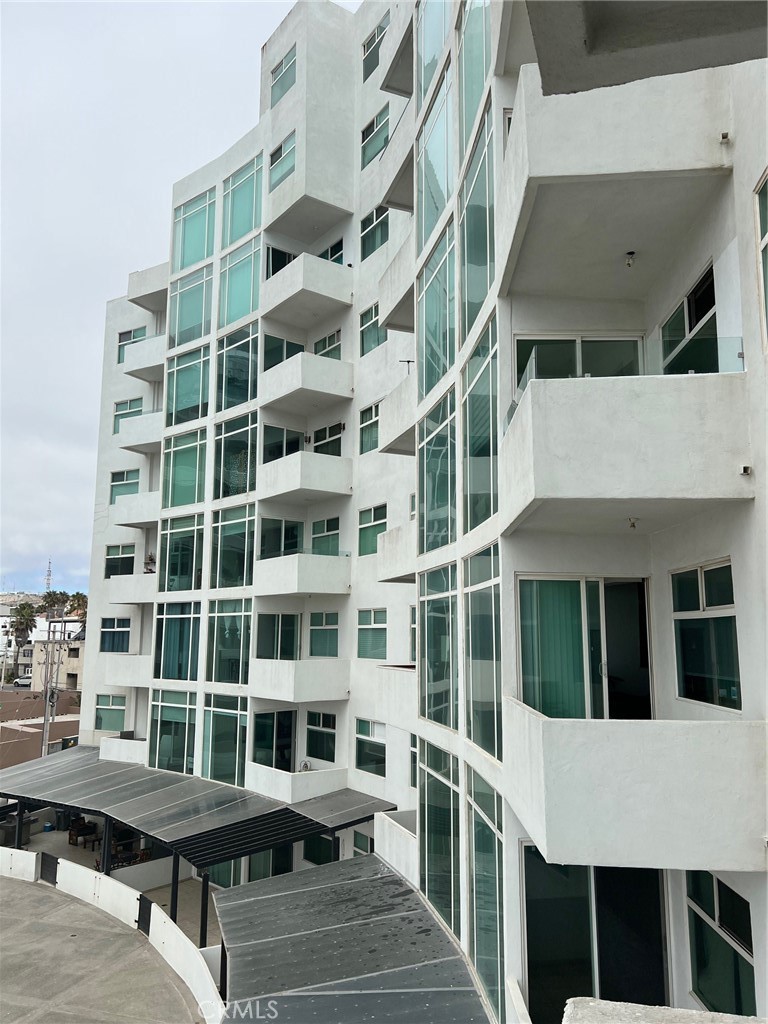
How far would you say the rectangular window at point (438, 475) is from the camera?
12.3 metres

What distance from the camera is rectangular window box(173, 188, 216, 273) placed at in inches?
1097

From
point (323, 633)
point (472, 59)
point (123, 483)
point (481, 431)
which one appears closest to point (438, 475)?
point (481, 431)

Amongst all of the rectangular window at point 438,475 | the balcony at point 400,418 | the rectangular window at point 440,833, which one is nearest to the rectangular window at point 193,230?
the balcony at point 400,418

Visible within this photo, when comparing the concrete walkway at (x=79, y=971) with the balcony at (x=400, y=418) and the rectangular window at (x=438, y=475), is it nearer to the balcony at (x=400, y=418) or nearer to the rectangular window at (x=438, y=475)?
the rectangular window at (x=438, y=475)

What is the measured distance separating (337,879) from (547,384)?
11623 millimetres

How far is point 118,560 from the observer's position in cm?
3139

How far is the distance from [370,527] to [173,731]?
1108cm

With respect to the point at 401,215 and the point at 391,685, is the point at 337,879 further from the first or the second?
the point at 401,215

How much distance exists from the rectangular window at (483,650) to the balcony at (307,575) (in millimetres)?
10465

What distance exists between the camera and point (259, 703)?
22.9m

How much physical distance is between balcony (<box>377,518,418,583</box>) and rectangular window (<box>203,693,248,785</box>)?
986cm

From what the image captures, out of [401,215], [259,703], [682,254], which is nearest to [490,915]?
[682,254]

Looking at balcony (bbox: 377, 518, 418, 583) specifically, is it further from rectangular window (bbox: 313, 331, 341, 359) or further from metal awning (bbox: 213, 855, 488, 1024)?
rectangular window (bbox: 313, 331, 341, 359)

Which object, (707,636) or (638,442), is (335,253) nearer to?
(638,442)
